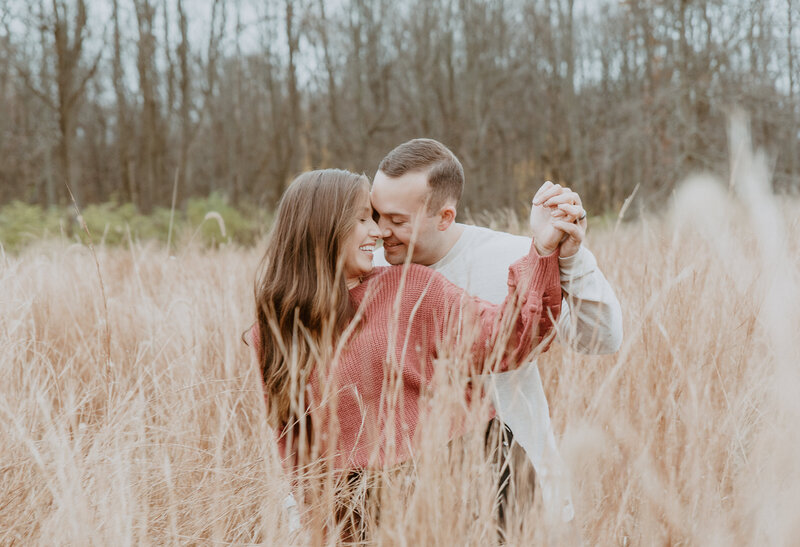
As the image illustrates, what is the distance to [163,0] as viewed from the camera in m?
13.0

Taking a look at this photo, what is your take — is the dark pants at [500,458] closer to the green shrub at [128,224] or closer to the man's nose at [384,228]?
the man's nose at [384,228]

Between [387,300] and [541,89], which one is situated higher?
[541,89]

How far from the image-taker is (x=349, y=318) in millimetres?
1687

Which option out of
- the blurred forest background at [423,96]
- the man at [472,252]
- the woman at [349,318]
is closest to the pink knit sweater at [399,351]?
the woman at [349,318]

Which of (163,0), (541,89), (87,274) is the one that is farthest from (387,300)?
(541,89)

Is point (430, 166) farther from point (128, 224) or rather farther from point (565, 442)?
point (128, 224)

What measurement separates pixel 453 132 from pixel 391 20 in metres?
3.82

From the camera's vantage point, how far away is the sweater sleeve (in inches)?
57.3

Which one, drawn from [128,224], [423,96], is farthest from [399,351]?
[423,96]

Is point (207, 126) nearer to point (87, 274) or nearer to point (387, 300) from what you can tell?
point (87, 274)

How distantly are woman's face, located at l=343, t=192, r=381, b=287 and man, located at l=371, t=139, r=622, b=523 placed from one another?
92 mm

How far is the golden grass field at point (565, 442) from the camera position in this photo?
1.08 m

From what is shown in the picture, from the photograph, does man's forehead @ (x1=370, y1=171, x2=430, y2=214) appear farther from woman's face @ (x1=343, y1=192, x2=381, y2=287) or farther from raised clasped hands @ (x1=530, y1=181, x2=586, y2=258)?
raised clasped hands @ (x1=530, y1=181, x2=586, y2=258)

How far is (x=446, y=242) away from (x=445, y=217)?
3.4 inches
